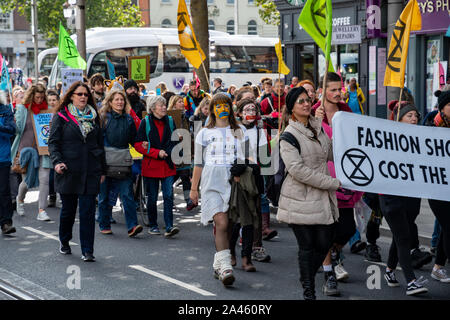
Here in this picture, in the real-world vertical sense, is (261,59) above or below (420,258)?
above

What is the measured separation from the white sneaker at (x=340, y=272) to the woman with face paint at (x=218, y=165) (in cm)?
105

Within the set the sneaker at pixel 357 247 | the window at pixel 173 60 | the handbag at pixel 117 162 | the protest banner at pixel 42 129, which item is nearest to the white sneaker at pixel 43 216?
the protest banner at pixel 42 129

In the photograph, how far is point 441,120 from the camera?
22.0 feet

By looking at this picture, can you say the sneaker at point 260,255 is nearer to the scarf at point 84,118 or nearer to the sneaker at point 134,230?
the sneaker at point 134,230

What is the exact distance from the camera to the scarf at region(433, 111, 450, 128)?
6.64 meters

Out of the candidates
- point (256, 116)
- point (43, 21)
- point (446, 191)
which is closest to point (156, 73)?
point (43, 21)

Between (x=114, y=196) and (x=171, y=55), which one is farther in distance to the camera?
(x=171, y=55)

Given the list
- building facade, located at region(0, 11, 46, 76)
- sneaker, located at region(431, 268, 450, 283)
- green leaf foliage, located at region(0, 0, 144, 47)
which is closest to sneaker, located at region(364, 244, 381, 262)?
sneaker, located at region(431, 268, 450, 283)

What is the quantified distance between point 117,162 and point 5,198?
1.44 meters

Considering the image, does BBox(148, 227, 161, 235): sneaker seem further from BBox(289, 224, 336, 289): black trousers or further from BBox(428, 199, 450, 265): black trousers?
BBox(428, 199, 450, 265): black trousers

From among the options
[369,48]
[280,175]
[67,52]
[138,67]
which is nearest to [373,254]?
[280,175]

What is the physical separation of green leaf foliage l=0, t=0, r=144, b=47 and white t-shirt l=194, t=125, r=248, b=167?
39.5 metres

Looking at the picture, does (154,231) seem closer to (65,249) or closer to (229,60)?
(65,249)

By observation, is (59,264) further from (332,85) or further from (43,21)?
(43,21)
